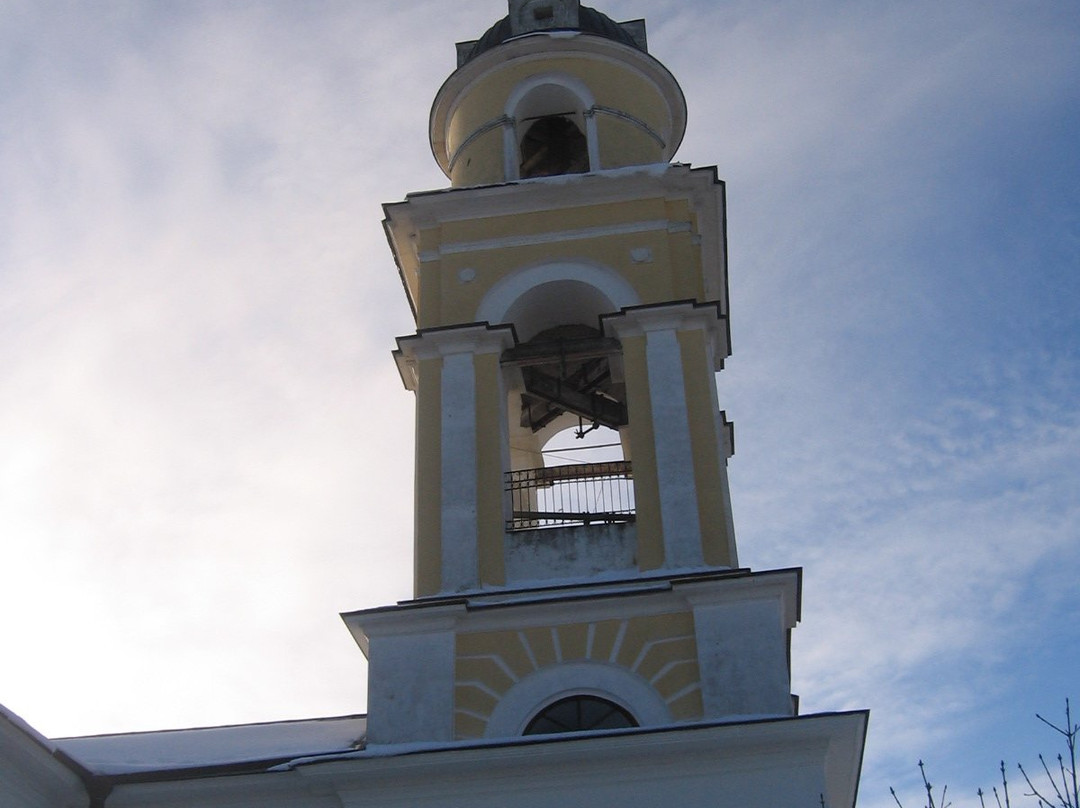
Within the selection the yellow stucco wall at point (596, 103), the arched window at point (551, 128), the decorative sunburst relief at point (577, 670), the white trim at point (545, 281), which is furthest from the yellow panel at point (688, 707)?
the yellow stucco wall at point (596, 103)

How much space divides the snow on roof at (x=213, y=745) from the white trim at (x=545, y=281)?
3.94m

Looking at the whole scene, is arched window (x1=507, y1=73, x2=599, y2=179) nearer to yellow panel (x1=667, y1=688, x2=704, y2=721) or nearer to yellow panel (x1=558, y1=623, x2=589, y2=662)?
yellow panel (x1=558, y1=623, x2=589, y2=662)

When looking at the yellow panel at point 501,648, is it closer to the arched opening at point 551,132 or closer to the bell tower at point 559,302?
the bell tower at point 559,302

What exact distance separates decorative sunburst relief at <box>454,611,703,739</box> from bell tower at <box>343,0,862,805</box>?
0.06 ft

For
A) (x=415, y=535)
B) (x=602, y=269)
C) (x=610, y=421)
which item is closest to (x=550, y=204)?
(x=602, y=269)

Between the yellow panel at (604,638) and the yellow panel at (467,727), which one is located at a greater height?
the yellow panel at (604,638)

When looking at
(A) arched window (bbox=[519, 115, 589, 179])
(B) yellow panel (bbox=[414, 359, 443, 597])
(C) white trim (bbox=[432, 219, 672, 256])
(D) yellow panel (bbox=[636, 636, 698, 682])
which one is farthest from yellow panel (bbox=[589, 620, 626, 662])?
(A) arched window (bbox=[519, 115, 589, 179])

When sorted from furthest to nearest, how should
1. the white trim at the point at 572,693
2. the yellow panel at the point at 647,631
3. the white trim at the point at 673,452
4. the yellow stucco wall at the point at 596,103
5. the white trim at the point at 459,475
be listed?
Answer: the yellow stucco wall at the point at 596,103 < the white trim at the point at 459,475 < the white trim at the point at 673,452 < the yellow panel at the point at 647,631 < the white trim at the point at 572,693

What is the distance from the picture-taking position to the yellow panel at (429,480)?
40.1 feet

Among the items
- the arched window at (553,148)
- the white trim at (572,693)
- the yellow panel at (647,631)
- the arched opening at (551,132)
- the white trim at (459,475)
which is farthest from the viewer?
the arched window at (553,148)

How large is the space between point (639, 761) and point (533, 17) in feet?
29.5

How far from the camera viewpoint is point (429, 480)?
12.7 metres

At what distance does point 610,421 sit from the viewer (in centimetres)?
1430

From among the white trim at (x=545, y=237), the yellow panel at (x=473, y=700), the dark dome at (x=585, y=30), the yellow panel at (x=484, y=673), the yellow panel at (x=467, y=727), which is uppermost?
the dark dome at (x=585, y=30)
